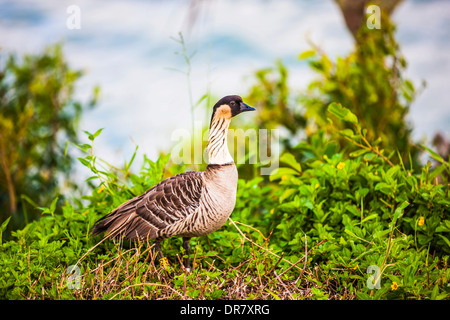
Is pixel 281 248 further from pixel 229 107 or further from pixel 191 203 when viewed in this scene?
pixel 229 107

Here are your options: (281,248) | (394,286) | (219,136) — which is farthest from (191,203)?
(394,286)

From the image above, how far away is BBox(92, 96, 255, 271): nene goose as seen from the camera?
7.77 ft

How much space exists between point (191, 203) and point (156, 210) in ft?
0.64

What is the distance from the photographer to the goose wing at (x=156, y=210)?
2447 mm

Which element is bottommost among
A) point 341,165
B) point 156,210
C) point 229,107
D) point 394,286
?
point 394,286

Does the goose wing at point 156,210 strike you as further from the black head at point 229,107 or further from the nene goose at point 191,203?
the black head at point 229,107

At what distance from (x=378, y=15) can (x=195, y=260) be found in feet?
10.7

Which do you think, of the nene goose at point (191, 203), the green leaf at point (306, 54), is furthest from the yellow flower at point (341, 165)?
the green leaf at point (306, 54)

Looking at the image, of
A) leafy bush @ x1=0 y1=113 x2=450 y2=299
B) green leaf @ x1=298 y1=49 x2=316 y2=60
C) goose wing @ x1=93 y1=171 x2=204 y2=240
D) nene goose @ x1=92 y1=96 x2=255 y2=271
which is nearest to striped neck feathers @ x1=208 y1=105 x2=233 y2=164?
nene goose @ x1=92 y1=96 x2=255 y2=271

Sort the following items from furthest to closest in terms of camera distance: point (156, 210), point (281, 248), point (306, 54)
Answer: point (306, 54), point (281, 248), point (156, 210)

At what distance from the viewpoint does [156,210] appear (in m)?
2.48

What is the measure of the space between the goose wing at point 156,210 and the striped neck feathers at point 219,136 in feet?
0.57
